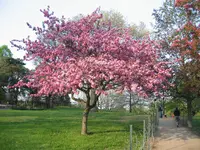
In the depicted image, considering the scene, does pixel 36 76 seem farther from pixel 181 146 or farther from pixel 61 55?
pixel 181 146

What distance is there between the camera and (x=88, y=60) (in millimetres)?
12672

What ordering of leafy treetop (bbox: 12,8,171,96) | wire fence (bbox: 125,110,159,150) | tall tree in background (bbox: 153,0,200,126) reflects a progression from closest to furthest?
wire fence (bbox: 125,110,159,150)
leafy treetop (bbox: 12,8,171,96)
tall tree in background (bbox: 153,0,200,126)

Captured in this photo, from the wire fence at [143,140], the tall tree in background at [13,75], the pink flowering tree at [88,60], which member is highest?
the tall tree in background at [13,75]

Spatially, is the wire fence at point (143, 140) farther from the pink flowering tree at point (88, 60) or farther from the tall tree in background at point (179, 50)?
the tall tree in background at point (179, 50)

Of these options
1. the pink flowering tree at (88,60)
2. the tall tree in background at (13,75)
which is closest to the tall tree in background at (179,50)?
the pink flowering tree at (88,60)

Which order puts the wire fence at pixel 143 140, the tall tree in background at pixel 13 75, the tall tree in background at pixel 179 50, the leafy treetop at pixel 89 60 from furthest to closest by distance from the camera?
the tall tree in background at pixel 13 75 < the tall tree in background at pixel 179 50 < the leafy treetop at pixel 89 60 < the wire fence at pixel 143 140

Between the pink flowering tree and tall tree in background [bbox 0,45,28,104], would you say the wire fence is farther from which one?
tall tree in background [bbox 0,45,28,104]

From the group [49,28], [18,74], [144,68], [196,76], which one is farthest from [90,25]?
[18,74]

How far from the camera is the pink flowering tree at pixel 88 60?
12641mm

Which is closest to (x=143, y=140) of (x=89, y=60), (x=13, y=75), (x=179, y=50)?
(x=89, y=60)

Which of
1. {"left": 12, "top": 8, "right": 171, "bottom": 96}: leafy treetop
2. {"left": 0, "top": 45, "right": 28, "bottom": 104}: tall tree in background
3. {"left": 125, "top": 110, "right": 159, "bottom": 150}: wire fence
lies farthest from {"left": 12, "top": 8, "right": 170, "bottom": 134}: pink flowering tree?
{"left": 0, "top": 45, "right": 28, "bottom": 104}: tall tree in background

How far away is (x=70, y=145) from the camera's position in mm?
11984

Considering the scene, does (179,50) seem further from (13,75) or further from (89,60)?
(13,75)

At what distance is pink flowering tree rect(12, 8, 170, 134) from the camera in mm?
12641
